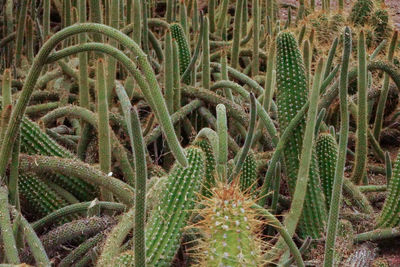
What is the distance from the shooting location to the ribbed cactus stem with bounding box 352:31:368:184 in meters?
1.60

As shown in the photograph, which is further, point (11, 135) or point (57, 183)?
point (57, 183)

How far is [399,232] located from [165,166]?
2.54ft

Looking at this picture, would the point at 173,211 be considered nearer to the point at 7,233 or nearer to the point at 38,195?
the point at 7,233

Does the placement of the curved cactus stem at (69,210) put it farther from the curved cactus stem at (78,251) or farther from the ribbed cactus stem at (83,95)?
the ribbed cactus stem at (83,95)

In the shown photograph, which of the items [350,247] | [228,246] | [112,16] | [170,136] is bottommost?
[350,247]

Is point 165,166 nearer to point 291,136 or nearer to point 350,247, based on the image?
point 291,136

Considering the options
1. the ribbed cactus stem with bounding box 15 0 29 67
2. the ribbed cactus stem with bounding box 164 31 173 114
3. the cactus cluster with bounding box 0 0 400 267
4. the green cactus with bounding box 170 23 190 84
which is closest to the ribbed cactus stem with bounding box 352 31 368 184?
the cactus cluster with bounding box 0 0 400 267

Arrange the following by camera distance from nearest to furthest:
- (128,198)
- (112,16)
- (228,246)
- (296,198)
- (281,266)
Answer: (228,246), (281,266), (296,198), (128,198), (112,16)

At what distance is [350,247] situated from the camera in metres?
1.57

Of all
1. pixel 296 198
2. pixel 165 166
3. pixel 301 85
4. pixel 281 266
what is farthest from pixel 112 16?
pixel 281 266

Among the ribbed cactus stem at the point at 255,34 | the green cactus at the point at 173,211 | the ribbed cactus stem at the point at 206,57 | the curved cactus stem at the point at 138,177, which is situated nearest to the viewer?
the curved cactus stem at the point at 138,177

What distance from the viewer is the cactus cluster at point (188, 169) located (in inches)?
45.3

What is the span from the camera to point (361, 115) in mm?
1798

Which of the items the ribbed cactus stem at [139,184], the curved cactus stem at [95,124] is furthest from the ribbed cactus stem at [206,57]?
the ribbed cactus stem at [139,184]
